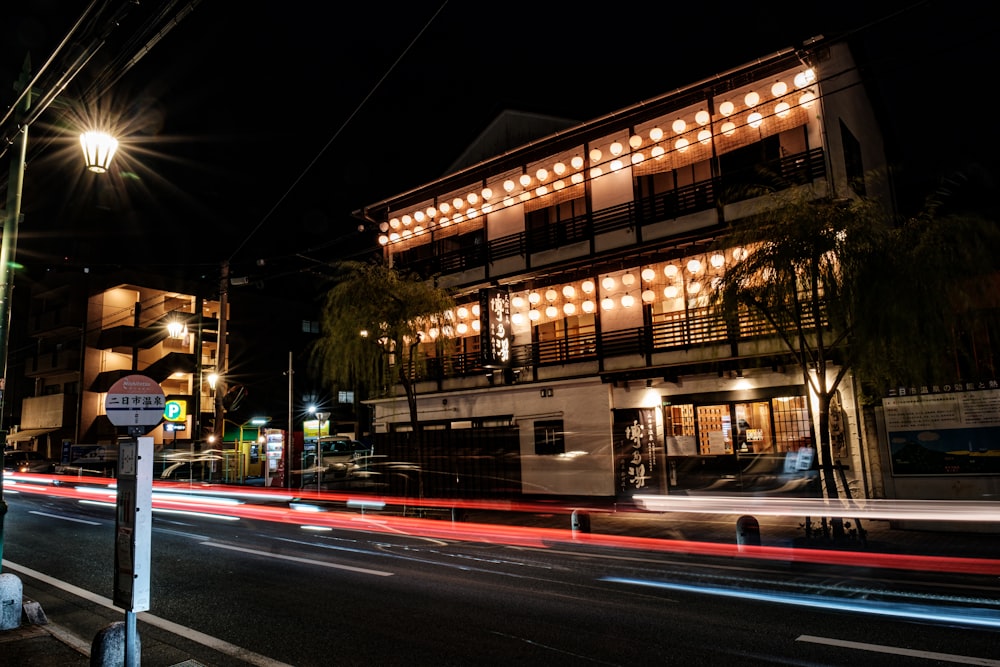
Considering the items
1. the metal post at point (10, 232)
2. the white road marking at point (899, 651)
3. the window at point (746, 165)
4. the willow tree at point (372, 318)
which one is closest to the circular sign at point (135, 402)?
the metal post at point (10, 232)

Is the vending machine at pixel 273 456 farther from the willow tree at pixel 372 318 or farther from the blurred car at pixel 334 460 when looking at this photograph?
the willow tree at pixel 372 318

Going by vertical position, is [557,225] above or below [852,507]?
above

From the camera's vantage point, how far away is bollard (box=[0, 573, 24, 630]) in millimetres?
6465

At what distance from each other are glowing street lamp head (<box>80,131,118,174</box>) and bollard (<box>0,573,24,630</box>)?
527 cm

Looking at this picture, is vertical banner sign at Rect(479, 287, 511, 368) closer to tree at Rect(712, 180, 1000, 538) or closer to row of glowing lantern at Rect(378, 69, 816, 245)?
row of glowing lantern at Rect(378, 69, 816, 245)

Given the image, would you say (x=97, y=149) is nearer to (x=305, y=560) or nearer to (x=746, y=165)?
(x=305, y=560)

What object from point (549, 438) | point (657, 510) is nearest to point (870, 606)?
point (657, 510)

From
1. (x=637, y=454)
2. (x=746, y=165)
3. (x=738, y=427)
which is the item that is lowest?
(x=637, y=454)

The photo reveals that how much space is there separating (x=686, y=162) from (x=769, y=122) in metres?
2.68

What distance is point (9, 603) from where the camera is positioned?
256 inches

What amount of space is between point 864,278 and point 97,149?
12985 mm

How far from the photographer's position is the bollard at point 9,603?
6.46 m

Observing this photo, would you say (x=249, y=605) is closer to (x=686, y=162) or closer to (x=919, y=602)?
(x=919, y=602)

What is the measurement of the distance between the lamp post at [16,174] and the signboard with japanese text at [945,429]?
1532 centimetres
